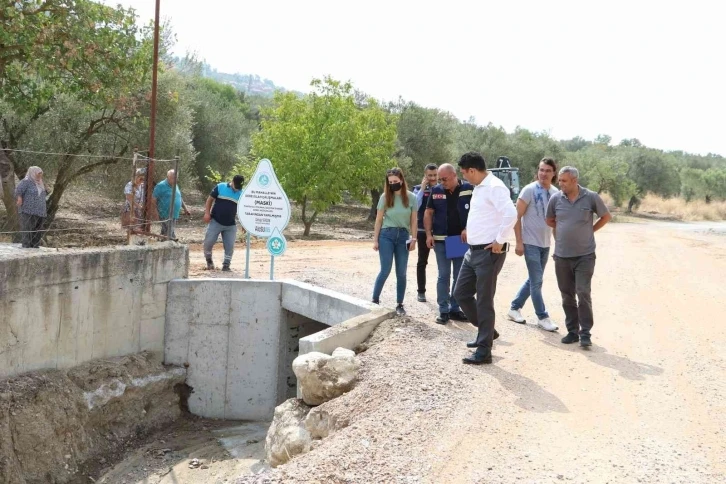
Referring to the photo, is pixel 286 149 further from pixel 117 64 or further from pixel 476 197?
pixel 476 197

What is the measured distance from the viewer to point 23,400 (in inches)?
325

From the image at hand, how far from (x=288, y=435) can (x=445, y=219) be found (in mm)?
3151

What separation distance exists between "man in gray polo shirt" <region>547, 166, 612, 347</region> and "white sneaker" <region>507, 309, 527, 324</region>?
111cm

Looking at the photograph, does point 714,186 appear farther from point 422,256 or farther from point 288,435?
point 288,435

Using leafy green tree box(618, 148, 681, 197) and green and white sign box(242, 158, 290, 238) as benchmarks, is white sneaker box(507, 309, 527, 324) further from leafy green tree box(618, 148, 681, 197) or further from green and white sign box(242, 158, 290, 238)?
leafy green tree box(618, 148, 681, 197)

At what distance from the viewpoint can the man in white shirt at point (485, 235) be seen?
6.42 metres

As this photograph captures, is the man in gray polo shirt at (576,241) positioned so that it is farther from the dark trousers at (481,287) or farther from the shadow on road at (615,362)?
the dark trousers at (481,287)

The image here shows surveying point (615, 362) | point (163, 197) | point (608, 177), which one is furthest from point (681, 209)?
point (615, 362)

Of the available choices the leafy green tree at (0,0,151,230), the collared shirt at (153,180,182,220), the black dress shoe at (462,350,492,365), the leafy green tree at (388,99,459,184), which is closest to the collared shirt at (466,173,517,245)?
the black dress shoe at (462,350,492,365)

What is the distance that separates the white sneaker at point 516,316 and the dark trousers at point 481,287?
1.89 meters

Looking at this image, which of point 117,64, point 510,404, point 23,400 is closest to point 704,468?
point 510,404

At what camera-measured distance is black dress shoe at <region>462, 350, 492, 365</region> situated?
6.65m

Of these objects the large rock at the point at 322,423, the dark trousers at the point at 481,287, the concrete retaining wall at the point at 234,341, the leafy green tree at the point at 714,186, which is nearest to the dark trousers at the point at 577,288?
the dark trousers at the point at 481,287

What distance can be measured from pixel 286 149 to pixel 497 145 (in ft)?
92.6
